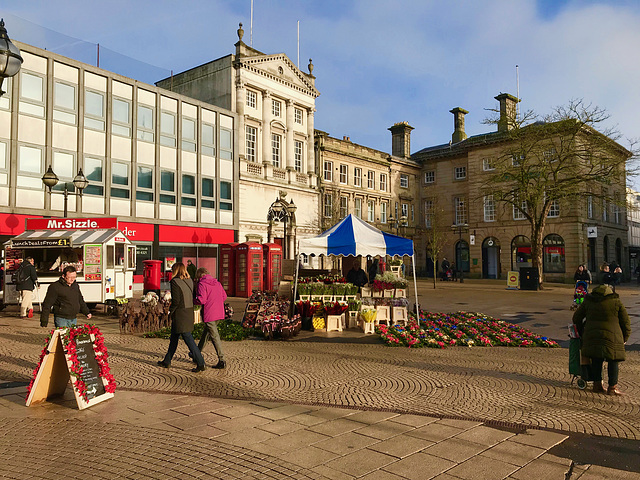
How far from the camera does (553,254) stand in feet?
144

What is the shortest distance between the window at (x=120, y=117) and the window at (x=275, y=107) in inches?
456

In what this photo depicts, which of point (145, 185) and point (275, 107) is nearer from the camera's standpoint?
point (145, 185)

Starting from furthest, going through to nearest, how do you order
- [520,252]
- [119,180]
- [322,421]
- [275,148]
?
[520,252]
[275,148]
[119,180]
[322,421]

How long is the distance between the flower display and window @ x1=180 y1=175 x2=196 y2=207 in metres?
20.4

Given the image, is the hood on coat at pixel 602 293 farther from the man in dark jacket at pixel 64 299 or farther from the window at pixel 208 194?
the window at pixel 208 194

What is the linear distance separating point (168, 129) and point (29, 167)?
8301 millimetres

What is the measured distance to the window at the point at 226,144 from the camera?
33.3m

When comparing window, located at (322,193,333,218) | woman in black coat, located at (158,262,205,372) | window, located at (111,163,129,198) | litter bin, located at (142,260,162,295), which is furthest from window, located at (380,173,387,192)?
woman in black coat, located at (158,262,205,372)

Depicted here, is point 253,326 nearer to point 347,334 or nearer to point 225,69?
point 347,334

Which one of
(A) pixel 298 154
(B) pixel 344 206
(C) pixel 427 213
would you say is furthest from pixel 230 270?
(C) pixel 427 213

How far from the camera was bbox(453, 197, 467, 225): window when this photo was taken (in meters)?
50.8

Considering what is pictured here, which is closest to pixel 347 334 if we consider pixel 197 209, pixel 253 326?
pixel 253 326

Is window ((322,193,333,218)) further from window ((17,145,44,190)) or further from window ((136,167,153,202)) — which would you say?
window ((17,145,44,190))

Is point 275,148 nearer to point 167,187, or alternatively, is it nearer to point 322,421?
point 167,187
